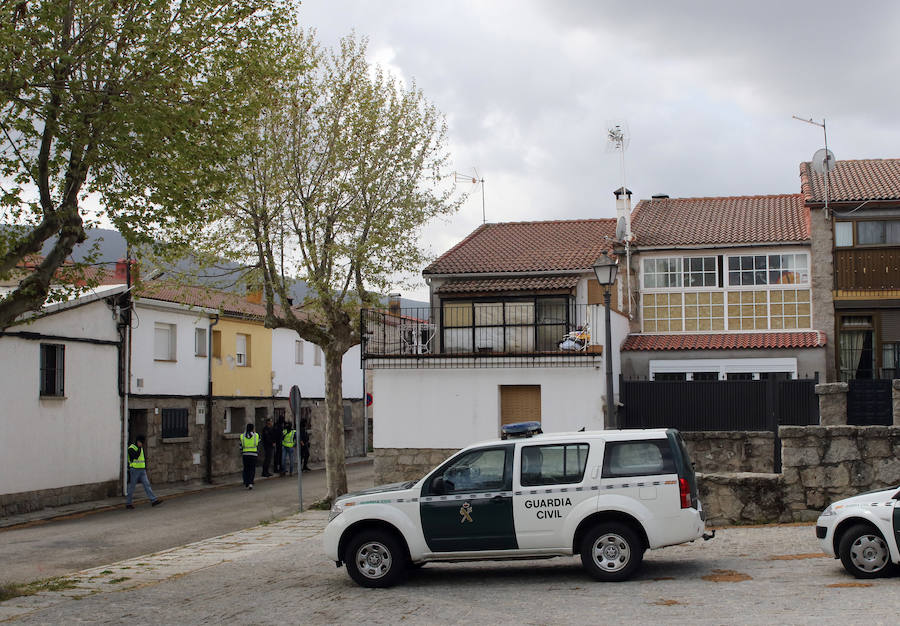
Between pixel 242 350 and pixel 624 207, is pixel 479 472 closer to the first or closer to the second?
pixel 624 207

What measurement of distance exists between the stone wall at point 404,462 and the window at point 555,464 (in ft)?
39.2

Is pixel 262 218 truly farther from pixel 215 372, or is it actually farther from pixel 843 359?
pixel 843 359

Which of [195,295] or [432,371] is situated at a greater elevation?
[195,295]

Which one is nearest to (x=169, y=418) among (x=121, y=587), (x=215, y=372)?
(x=215, y=372)

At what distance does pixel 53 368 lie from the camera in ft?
80.2

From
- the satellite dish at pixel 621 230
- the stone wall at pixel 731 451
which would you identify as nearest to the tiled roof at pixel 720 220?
the satellite dish at pixel 621 230

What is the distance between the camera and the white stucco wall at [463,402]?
73.1ft

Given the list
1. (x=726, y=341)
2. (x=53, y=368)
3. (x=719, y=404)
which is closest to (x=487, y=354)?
(x=719, y=404)

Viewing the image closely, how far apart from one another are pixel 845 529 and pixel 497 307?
15.4 metres

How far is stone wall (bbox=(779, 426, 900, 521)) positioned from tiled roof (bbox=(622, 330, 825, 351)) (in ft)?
34.9

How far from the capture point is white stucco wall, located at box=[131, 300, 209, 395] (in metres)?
28.4

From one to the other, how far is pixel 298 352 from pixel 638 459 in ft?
97.4

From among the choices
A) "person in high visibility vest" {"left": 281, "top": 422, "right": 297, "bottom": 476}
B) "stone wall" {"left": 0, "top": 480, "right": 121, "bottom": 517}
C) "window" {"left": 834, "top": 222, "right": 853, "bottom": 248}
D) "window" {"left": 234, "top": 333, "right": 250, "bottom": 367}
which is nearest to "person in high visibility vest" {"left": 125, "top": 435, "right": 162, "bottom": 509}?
"stone wall" {"left": 0, "top": 480, "right": 121, "bottom": 517}

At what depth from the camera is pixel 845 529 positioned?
10.6 m
